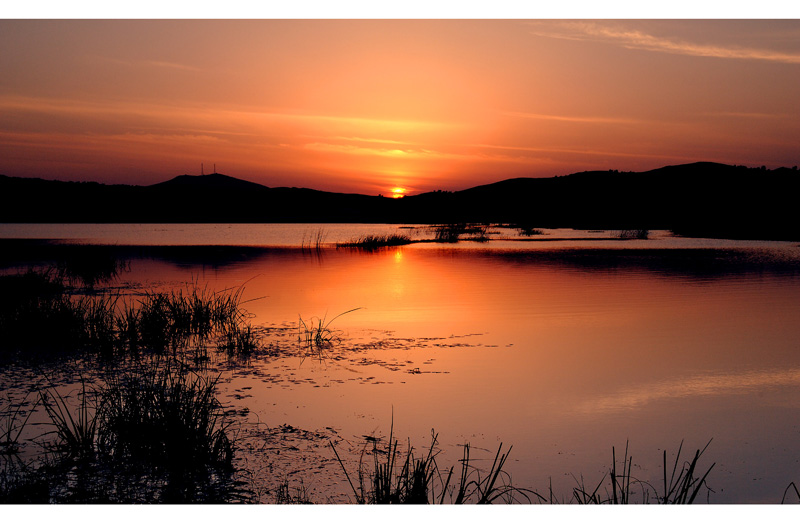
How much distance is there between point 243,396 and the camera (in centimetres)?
745

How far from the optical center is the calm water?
19.8ft

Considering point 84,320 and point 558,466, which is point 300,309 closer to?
point 84,320

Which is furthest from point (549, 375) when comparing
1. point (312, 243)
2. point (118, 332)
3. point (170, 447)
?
point (312, 243)

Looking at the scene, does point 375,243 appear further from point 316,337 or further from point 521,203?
point 521,203

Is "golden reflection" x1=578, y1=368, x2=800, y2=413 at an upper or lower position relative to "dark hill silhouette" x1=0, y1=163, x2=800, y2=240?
lower

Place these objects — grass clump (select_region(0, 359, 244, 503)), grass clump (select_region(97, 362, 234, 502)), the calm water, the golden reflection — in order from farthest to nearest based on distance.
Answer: the golden reflection, the calm water, grass clump (select_region(97, 362, 234, 502)), grass clump (select_region(0, 359, 244, 503))

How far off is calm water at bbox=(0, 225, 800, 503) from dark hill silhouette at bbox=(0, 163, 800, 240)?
3382 centimetres

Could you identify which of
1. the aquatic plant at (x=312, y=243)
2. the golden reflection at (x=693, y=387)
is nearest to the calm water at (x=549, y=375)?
the golden reflection at (x=693, y=387)

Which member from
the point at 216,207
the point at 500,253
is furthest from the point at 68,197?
the point at 500,253

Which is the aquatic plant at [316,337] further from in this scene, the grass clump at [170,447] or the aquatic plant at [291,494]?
the aquatic plant at [291,494]

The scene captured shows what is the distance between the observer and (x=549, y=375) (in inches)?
349

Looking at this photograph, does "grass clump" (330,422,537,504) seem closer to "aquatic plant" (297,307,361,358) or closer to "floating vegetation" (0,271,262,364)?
"aquatic plant" (297,307,361,358)

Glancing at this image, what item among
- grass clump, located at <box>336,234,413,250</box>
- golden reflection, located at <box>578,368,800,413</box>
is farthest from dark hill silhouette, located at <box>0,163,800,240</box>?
golden reflection, located at <box>578,368,800,413</box>

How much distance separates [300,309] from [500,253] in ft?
62.0
